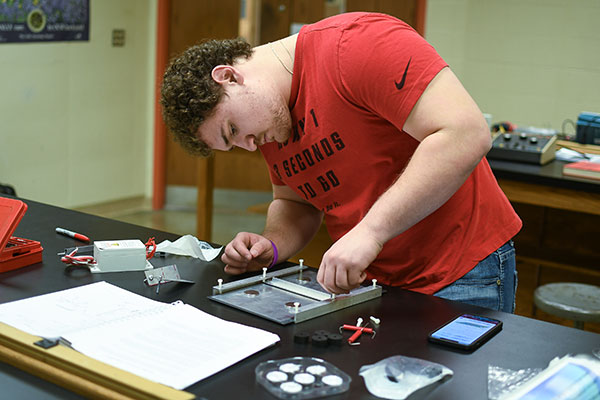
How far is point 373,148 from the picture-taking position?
4.78 ft

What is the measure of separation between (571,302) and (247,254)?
55.4 inches

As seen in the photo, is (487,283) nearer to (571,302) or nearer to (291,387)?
(291,387)

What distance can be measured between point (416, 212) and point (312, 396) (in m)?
0.47

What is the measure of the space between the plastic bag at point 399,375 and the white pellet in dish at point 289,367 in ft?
0.31

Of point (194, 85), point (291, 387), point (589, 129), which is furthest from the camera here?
point (589, 129)

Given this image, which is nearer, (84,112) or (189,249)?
(189,249)

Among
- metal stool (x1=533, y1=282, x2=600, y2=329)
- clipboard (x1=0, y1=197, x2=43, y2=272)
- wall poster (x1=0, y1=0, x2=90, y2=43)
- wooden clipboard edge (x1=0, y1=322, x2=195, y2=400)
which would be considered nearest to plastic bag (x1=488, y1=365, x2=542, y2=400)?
wooden clipboard edge (x1=0, y1=322, x2=195, y2=400)

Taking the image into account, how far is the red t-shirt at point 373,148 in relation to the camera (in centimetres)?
132

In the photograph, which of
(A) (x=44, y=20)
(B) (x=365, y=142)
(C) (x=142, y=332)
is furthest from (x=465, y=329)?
(A) (x=44, y=20)

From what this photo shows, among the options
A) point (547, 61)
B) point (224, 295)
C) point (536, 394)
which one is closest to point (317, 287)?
point (224, 295)

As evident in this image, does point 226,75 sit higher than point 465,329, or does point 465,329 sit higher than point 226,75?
point 226,75

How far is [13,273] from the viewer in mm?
1459

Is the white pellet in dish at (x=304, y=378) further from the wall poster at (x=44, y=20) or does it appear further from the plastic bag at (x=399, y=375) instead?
the wall poster at (x=44, y=20)

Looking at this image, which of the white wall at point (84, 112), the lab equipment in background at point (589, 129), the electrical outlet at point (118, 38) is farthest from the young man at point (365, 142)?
the electrical outlet at point (118, 38)
